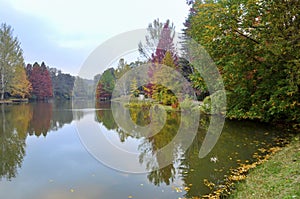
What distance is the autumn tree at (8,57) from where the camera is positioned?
27.2 meters

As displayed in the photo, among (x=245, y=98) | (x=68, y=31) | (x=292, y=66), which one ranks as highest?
(x=68, y=31)

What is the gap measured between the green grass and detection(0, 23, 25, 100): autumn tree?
3183cm

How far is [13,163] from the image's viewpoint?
513 centimetres

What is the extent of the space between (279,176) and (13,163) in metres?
5.55

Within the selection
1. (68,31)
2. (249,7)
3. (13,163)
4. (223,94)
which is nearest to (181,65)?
(223,94)

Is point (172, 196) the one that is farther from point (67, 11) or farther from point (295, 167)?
point (67, 11)

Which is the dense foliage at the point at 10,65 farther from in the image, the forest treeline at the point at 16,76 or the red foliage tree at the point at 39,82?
the red foliage tree at the point at 39,82

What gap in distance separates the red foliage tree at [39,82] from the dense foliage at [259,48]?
36.4 m

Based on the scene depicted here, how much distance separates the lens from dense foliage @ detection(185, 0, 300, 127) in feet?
18.4

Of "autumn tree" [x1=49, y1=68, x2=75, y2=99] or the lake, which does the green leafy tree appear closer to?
the lake

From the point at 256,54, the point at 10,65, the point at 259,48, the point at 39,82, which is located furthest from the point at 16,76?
the point at 259,48

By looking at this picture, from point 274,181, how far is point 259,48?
3804 millimetres

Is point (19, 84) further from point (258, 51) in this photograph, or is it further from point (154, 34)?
point (258, 51)

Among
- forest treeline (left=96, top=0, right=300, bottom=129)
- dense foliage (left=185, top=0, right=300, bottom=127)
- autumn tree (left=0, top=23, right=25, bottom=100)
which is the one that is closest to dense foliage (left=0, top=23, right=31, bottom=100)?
autumn tree (left=0, top=23, right=25, bottom=100)
